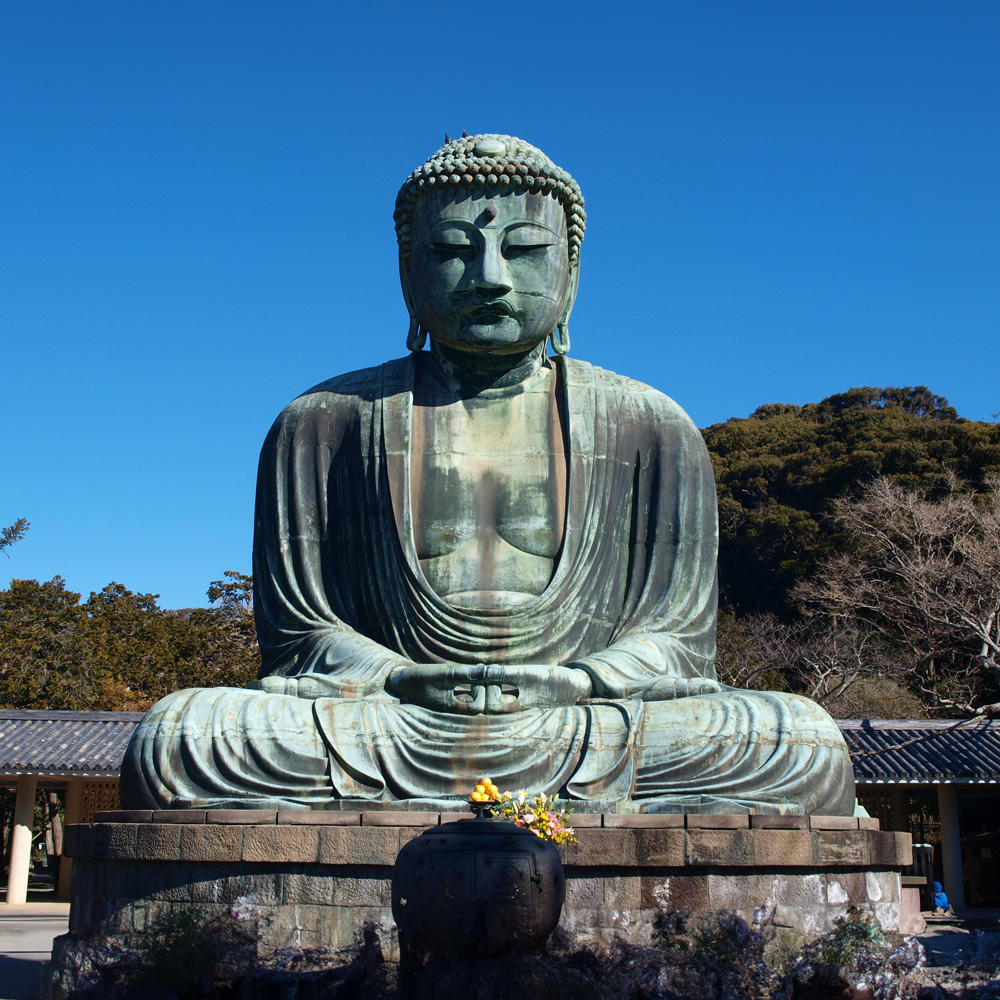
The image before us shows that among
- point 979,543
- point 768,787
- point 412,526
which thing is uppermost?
point 979,543

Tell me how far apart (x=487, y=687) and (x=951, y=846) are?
540 inches

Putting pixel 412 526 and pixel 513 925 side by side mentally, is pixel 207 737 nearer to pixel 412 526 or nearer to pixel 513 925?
pixel 412 526

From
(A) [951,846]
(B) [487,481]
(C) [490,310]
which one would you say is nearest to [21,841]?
(B) [487,481]

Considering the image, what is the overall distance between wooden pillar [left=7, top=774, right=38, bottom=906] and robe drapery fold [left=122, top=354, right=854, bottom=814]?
12.0 metres

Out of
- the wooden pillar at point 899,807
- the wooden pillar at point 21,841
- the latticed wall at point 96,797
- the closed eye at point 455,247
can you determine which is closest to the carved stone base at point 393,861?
the closed eye at point 455,247

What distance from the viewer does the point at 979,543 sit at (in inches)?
959

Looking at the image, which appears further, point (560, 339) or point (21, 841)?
point (21, 841)

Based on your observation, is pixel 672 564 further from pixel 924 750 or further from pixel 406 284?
pixel 924 750

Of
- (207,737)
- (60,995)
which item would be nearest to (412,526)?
(207,737)

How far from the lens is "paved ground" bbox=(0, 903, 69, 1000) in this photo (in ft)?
21.3

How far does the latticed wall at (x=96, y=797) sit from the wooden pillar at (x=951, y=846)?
12.3 meters

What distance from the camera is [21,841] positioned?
695 inches

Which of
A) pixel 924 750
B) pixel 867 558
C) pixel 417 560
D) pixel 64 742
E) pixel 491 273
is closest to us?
pixel 417 560

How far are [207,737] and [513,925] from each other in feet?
7.81
